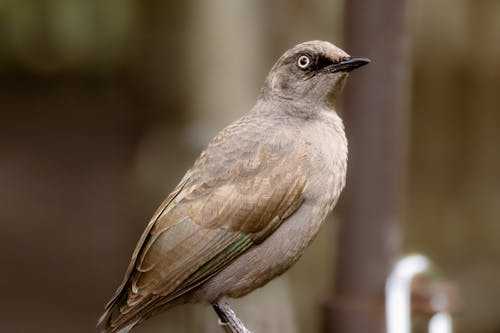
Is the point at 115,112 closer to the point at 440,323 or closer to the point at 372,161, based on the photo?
the point at 372,161

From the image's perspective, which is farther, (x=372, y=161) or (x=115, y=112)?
(x=115, y=112)

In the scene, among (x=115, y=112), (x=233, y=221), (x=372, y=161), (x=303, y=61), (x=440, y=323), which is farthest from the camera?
(x=115, y=112)

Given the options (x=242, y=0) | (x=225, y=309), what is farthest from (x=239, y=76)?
(x=225, y=309)

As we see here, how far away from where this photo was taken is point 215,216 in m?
4.16

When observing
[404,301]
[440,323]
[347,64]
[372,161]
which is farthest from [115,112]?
[347,64]

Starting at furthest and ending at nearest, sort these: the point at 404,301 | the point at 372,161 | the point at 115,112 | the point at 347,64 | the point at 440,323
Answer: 1. the point at 115,112
2. the point at 372,161
3. the point at 404,301
4. the point at 440,323
5. the point at 347,64

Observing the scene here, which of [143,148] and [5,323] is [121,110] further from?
[5,323]

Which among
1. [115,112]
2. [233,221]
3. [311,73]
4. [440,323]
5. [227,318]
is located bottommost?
[440,323]

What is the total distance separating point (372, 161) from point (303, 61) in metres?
1.11

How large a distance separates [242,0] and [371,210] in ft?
5.25

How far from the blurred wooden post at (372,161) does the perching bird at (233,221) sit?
104 cm

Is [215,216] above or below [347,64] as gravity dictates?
below

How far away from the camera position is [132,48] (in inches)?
282

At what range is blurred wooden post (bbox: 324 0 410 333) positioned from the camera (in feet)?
17.3
